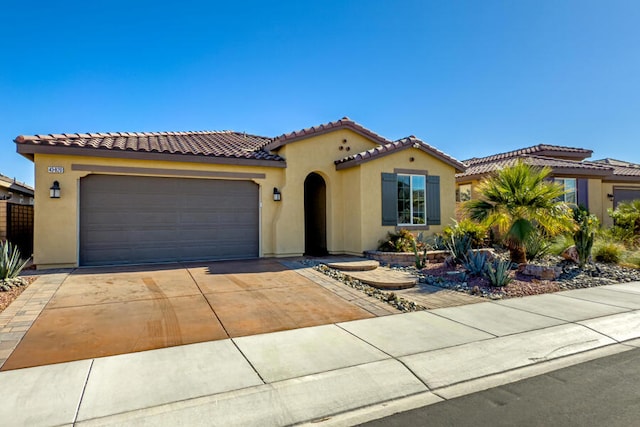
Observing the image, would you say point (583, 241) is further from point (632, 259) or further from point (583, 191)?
point (583, 191)

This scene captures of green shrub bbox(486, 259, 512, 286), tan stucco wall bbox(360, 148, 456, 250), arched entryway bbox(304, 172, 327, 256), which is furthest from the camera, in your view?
arched entryway bbox(304, 172, 327, 256)

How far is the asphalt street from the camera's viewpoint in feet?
12.0

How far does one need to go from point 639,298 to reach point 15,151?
623 inches

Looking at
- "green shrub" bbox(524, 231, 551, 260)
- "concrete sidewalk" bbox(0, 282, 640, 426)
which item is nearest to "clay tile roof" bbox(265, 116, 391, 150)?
"green shrub" bbox(524, 231, 551, 260)

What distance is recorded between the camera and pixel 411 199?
14.6 meters

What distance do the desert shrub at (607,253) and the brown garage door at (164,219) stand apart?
11.5 meters

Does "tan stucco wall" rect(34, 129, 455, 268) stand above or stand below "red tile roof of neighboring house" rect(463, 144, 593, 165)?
below

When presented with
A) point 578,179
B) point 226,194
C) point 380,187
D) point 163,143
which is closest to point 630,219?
point 578,179

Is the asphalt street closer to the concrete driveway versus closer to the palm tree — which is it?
the concrete driveway

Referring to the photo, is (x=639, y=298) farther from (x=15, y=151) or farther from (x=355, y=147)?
(x=15, y=151)

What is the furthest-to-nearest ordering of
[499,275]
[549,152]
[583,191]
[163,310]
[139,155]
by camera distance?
1. [549,152]
2. [583,191]
3. [139,155]
4. [499,275]
5. [163,310]

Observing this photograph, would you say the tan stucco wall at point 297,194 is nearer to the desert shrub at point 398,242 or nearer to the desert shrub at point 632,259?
the desert shrub at point 398,242

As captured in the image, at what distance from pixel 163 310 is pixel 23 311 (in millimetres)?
2320

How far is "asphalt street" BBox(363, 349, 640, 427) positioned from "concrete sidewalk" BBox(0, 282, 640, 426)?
0.68 feet
